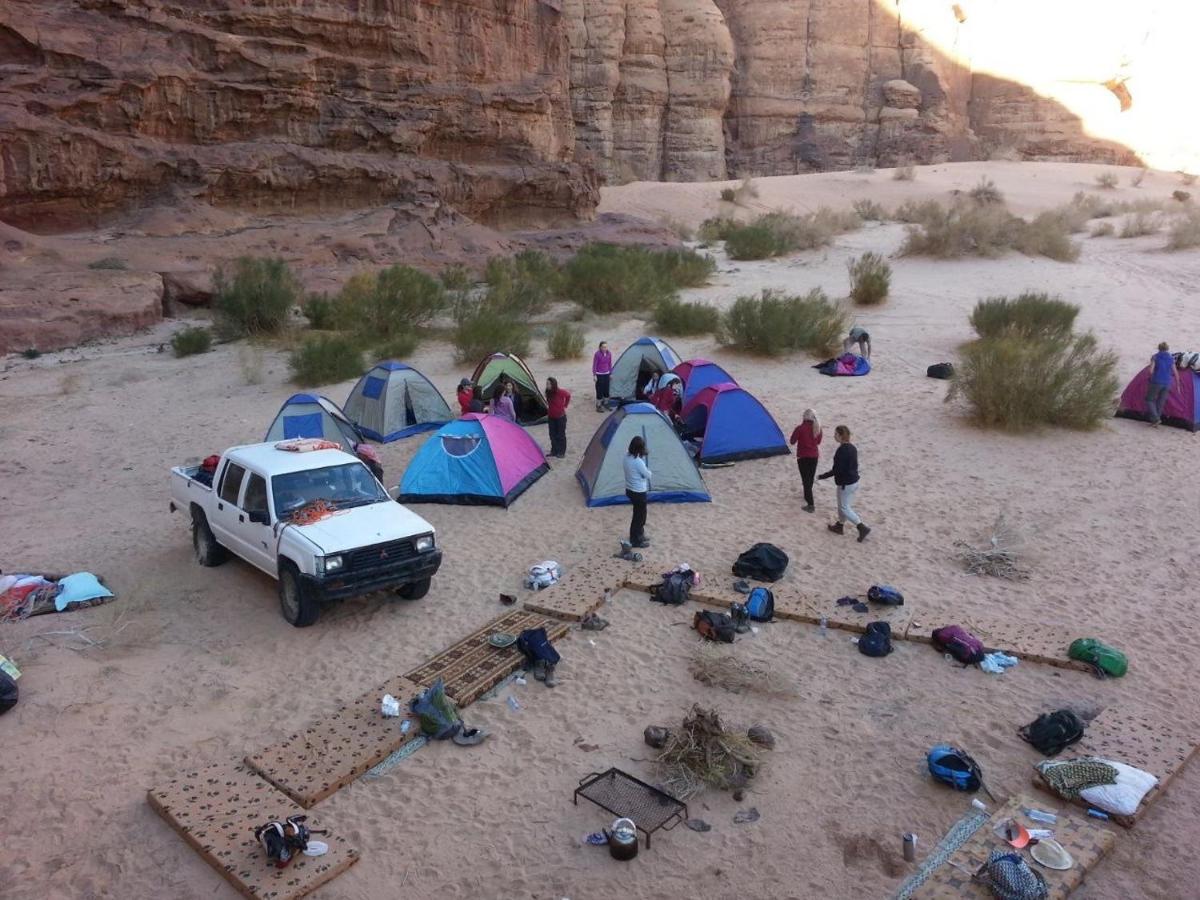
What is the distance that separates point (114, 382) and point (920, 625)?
1657 cm

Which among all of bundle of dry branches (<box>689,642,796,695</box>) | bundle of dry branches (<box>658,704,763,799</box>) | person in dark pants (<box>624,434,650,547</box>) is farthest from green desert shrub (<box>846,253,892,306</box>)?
bundle of dry branches (<box>658,704,763,799</box>)

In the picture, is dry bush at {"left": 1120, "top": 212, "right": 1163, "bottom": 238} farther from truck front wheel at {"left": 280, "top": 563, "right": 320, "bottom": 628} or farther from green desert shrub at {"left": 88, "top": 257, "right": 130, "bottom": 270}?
truck front wheel at {"left": 280, "top": 563, "right": 320, "bottom": 628}

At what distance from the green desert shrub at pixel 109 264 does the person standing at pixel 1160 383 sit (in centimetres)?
2282

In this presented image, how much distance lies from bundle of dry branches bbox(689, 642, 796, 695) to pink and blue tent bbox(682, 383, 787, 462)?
5.58 metres

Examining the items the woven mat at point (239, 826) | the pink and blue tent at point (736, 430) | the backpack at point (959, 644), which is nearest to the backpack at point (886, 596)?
the backpack at point (959, 644)

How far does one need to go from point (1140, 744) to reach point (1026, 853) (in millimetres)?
1681

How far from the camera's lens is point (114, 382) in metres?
17.8

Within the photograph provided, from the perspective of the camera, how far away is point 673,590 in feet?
28.0

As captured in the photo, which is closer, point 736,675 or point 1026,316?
point 736,675

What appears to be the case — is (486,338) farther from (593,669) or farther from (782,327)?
(593,669)

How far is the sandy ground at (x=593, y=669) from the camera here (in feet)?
17.4

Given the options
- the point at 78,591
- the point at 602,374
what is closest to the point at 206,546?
the point at 78,591

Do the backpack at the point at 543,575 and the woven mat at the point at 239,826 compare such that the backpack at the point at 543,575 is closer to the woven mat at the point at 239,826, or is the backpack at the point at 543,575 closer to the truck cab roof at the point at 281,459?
the truck cab roof at the point at 281,459

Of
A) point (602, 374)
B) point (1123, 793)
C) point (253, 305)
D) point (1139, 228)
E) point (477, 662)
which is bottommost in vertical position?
point (477, 662)
